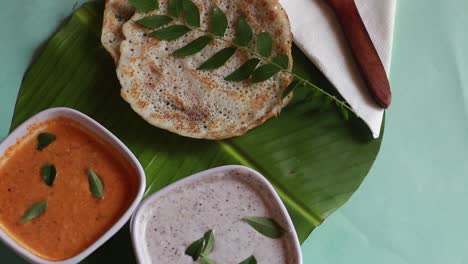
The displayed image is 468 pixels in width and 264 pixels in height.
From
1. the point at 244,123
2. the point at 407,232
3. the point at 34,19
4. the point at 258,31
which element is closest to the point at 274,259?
the point at 244,123

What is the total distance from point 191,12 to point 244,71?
0.31 m

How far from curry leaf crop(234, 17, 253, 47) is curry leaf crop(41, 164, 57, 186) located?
2.80 ft

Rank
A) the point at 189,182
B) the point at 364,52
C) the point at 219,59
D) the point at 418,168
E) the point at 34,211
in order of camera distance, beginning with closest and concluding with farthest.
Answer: the point at 34,211
the point at 189,182
the point at 219,59
the point at 364,52
the point at 418,168

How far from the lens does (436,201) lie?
270 centimetres

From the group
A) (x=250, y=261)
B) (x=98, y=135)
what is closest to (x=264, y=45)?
(x=98, y=135)

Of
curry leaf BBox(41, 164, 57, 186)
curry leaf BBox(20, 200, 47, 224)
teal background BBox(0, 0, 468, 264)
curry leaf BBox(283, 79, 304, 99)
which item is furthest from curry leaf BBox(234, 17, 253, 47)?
curry leaf BBox(20, 200, 47, 224)

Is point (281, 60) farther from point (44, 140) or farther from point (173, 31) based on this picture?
point (44, 140)

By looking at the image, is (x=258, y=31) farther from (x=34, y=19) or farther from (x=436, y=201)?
(x=436, y=201)

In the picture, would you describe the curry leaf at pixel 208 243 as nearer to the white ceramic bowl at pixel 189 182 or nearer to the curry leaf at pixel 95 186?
the white ceramic bowl at pixel 189 182

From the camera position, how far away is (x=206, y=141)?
246 centimetres

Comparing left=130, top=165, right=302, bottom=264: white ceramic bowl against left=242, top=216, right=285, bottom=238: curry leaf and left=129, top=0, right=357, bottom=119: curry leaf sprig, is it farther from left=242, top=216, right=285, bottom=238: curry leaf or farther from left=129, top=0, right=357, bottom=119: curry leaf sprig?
left=129, top=0, right=357, bottom=119: curry leaf sprig

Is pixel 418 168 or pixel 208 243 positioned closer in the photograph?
pixel 208 243

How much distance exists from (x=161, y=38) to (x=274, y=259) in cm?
95

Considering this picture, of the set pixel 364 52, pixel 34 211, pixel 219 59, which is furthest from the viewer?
pixel 364 52
